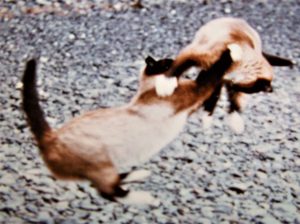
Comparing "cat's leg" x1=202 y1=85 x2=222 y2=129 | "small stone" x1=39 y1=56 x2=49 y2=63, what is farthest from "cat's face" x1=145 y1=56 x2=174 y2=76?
"small stone" x1=39 y1=56 x2=49 y2=63

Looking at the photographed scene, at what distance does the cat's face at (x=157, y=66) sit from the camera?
841 mm

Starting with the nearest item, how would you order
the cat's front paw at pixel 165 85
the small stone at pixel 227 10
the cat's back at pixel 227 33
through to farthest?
the cat's front paw at pixel 165 85
the cat's back at pixel 227 33
the small stone at pixel 227 10

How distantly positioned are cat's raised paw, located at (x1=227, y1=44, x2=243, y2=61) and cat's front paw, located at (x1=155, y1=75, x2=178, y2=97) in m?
0.12

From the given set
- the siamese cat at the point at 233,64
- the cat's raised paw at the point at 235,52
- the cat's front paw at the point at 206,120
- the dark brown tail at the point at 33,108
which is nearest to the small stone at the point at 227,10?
the siamese cat at the point at 233,64

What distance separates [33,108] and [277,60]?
52 centimetres

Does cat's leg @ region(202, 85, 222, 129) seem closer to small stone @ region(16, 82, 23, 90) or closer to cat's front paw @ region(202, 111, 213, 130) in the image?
cat's front paw @ region(202, 111, 213, 130)

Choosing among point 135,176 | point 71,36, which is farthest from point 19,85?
point 135,176

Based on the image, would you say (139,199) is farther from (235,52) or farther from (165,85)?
(235,52)

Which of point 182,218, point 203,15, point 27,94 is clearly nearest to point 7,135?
point 27,94

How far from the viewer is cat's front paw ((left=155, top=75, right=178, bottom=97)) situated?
2.53 feet

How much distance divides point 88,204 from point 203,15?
1.92ft

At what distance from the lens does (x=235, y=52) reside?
84 centimetres

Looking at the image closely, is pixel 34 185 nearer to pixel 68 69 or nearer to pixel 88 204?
pixel 88 204

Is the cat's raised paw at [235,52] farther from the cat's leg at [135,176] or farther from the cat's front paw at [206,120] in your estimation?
the cat's leg at [135,176]
